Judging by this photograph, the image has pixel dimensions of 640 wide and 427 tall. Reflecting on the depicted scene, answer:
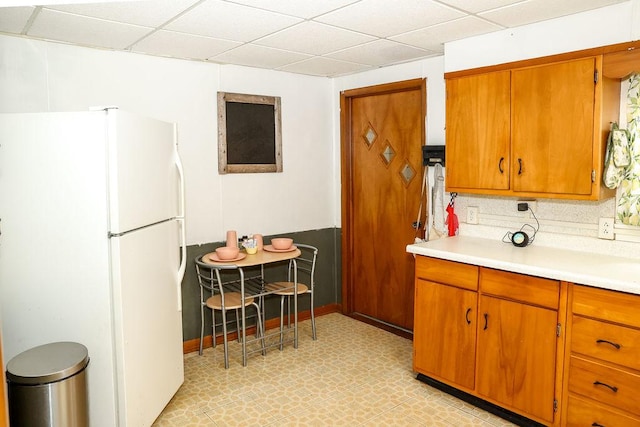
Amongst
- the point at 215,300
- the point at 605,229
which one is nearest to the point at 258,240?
the point at 215,300

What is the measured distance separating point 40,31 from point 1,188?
1122mm

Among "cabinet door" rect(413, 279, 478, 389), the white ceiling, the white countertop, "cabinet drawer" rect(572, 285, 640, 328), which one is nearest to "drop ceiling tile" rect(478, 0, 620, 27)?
the white ceiling

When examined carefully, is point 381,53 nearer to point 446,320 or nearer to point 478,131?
point 478,131

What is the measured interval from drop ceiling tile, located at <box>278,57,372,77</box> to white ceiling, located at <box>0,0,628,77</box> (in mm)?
224

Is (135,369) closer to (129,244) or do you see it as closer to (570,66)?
(129,244)

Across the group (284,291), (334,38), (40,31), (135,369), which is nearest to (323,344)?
(284,291)

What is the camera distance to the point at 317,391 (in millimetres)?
3184

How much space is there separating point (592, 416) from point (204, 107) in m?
3.24

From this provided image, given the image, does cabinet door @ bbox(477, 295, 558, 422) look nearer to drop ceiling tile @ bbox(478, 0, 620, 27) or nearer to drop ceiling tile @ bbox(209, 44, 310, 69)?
drop ceiling tile @ bbox(478, 0, 620, 27)

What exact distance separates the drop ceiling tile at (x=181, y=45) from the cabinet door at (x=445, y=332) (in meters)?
2.08

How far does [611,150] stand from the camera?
2.60 m

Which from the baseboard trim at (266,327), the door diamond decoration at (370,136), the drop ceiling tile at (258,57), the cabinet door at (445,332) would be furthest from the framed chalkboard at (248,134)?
the cabinet door at (445,332)

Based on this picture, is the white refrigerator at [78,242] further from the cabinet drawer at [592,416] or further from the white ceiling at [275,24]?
the cabinet drawer at [592,416]

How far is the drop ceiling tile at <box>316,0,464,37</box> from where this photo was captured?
2.53 metres
